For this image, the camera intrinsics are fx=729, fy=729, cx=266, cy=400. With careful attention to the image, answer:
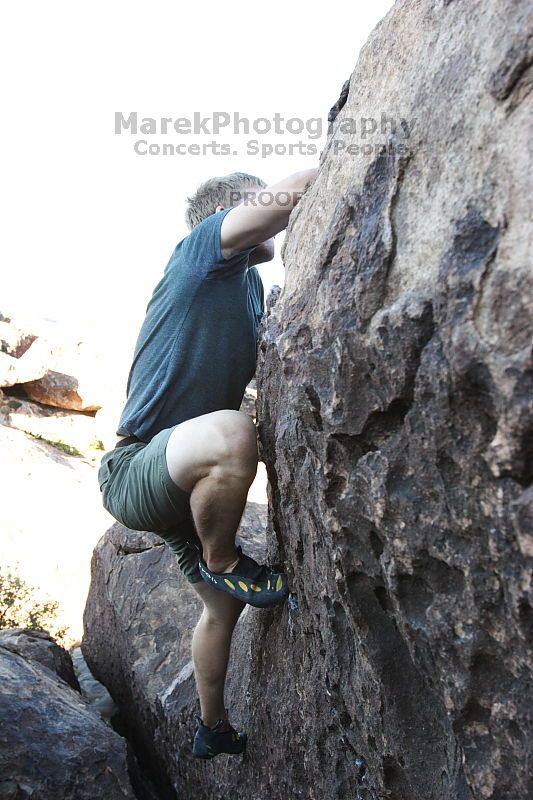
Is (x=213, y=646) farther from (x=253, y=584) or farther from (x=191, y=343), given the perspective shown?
(x=191, y=343)

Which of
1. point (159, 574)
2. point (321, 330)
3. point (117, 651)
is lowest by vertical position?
point (117, 651)

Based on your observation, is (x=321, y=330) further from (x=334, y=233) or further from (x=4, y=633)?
(x=4, y=633)

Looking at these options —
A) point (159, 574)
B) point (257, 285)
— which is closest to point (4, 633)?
point (159, 574)

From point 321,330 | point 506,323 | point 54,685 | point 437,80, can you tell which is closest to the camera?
point 506,323

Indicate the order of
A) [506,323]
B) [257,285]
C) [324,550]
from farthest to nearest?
1. [257,285]
2. [324,550]
3. [506,323]

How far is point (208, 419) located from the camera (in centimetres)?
316

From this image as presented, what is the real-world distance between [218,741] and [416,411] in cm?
264

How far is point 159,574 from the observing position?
6047 mm

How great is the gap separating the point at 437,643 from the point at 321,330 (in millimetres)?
1122

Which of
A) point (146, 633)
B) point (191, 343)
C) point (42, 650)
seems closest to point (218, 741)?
point (146, 633)

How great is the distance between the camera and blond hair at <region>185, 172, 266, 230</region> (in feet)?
12.5

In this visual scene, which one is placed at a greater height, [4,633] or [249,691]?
[249,691]

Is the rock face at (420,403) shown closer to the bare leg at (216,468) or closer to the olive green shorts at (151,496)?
the bare leg at (216,468)

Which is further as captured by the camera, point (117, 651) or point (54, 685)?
point (117, 651)
